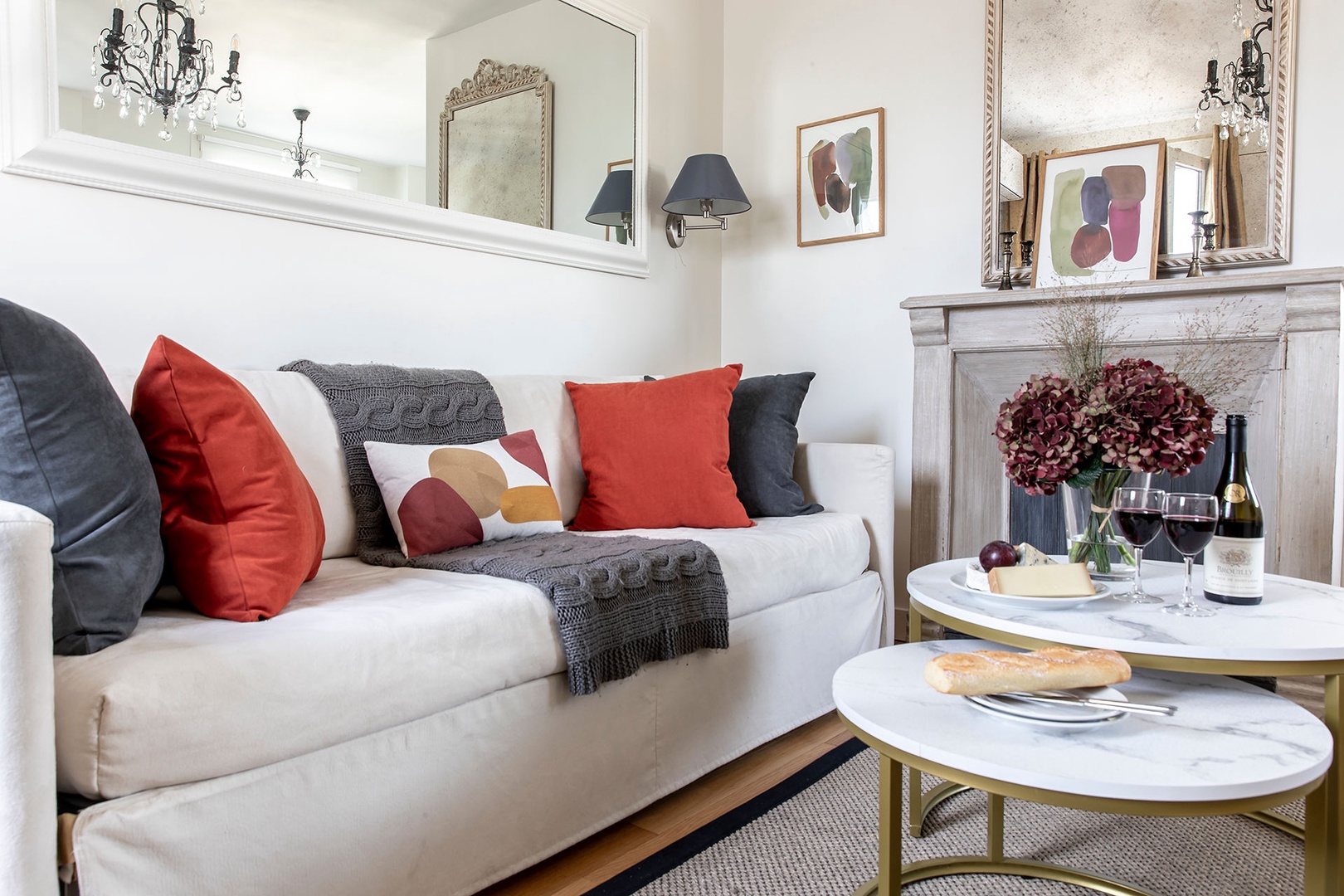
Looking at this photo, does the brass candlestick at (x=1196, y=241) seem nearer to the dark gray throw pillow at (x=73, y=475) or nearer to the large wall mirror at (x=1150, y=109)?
the large wall mirror at (x=1150, y=109)

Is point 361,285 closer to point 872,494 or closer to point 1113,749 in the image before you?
point 872,494

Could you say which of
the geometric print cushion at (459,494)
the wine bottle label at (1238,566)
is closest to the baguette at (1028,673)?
the wine bottle label at (1238,566)

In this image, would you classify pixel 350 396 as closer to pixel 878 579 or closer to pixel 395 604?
pixel 395 604

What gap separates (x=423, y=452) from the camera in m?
1.98

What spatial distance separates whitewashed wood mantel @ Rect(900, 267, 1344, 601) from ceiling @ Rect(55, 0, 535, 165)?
173cm

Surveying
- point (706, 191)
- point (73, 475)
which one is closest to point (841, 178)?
point (706, 191)

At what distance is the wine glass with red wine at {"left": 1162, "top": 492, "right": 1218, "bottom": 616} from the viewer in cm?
143

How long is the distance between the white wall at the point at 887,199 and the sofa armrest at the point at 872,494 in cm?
62

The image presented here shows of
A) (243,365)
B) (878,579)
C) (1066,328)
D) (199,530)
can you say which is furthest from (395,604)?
(1066,328)

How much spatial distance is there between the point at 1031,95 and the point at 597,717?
2507 mm

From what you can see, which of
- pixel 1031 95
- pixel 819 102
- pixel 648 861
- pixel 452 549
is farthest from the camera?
pixel 819 102

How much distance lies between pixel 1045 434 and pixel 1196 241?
149cm

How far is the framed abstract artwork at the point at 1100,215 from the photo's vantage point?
9.01 feet

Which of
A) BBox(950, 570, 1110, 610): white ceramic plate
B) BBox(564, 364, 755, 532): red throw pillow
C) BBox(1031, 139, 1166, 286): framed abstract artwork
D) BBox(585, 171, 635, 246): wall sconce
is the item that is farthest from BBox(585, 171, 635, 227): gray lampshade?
BBox(950, 570, 1110, 610): white ceramic plate
